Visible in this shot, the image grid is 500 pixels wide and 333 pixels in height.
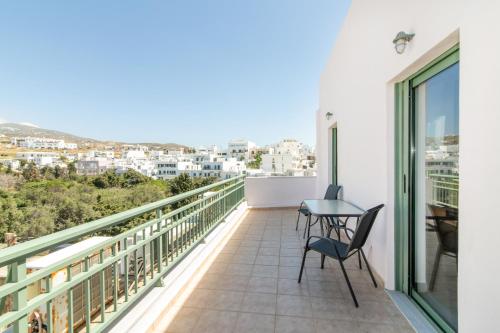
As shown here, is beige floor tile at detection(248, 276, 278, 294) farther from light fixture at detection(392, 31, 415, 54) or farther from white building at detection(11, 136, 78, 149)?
white building at detection(11, 136, 78, 149)

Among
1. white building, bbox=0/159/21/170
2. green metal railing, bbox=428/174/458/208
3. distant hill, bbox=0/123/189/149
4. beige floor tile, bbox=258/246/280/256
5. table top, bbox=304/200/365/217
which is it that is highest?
distant hill, bbox=0/123/189/149

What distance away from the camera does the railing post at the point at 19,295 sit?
3.09ft

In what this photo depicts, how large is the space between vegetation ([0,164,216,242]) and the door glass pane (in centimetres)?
1738

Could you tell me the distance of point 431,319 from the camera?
6.05 ft

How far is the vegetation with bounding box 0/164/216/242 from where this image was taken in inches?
734

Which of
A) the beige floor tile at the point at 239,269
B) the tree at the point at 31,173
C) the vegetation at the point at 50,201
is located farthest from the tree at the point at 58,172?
the beige floor tile at the point at 239,269

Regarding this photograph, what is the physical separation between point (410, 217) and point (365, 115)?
126 centimetres

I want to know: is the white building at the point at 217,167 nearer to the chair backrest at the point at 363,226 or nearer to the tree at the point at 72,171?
the tree at the point at 72,171

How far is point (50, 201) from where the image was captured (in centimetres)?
2186

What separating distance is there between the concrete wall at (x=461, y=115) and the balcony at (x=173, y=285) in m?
0.69

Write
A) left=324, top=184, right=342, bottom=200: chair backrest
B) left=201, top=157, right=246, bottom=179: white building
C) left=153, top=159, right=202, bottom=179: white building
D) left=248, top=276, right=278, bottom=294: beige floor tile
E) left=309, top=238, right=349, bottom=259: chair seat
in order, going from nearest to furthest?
left=309, top=238, right=349, bottom=259: chair seat < left=248, top=276, right=278, bottom=294: beige floor tile < left=324, top=184, right=342, bottom=200: chair backrest < left=201, top=157, right=246, bottom=179: white building < left=153, top=159, right=202, bottom=179: white building

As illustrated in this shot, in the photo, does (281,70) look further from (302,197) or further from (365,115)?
(365,115)

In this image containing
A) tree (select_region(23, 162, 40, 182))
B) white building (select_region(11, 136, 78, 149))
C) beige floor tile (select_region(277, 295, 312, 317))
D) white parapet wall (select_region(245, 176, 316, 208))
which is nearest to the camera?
beige floor tile (select_region(277, 295, 312, 317))

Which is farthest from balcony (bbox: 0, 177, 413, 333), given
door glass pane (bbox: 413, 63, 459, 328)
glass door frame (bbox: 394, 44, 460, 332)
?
door glass pane (bbox: 413, 63, 459, 328)
